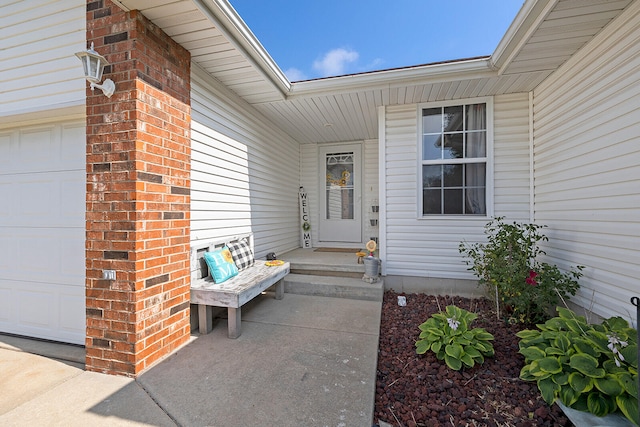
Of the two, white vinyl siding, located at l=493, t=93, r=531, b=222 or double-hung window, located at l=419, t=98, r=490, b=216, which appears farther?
double-hung window, located at l=419, t=98, r=490, b=216

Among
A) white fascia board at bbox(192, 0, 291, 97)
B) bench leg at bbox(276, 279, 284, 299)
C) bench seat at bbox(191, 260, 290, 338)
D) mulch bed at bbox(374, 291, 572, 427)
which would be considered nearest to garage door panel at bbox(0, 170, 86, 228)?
bench seat at bbox(191, 260, 290, 338)

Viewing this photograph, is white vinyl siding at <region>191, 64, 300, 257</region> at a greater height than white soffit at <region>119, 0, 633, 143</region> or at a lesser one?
lesser

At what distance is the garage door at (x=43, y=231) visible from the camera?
270 cm

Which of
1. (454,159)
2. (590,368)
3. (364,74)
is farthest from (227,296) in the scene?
(454,159)

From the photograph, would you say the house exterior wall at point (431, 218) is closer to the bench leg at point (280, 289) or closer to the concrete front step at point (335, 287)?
the concrete front step at point (335, 287)

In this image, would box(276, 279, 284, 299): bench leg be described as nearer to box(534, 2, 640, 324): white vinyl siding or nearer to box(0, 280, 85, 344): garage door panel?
box(0, 280, 85, 344): garage door panel

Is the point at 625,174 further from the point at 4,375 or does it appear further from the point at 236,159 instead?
the point at 4,375

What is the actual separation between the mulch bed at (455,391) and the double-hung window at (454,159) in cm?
188

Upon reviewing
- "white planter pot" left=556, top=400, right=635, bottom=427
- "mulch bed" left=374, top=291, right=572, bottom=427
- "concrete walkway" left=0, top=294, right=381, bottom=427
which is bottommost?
"mulch bed" left=374, top=291, right=572, bottom=427

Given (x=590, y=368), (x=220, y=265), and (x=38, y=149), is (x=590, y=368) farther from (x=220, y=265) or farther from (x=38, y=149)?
(x=38, y=149)

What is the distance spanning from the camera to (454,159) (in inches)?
161

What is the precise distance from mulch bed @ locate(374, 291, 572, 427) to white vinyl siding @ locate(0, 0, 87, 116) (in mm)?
3563

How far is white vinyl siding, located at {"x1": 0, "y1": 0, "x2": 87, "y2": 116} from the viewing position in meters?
2.49

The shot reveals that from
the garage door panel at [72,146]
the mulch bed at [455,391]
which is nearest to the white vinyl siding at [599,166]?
the mulch bed at [455,391]
